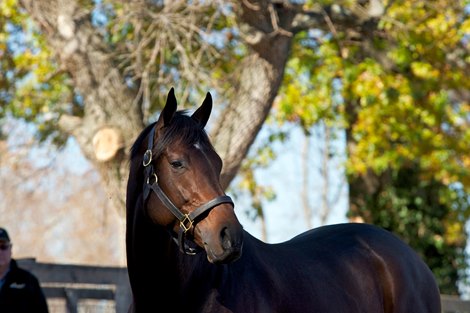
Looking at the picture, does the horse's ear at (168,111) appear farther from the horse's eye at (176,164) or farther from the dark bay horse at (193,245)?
the horse's eye at (176,164)

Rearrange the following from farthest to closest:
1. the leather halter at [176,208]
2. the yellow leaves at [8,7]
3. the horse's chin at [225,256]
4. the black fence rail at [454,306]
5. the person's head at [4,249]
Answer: the yellow leaves at [8,7], the black fence rail at [454,306], the person's head at [4,249], the leather halter at [176,208], the horse's chin at [225,256]

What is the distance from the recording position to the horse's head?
4105 mm

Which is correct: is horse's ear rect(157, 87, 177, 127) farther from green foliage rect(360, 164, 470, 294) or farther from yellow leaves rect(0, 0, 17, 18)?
green foliage rect(360, 164, 470, 294)

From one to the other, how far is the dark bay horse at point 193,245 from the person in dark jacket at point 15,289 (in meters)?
2.79

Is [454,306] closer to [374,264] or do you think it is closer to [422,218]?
[422,218]

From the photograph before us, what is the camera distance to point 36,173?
13133mm

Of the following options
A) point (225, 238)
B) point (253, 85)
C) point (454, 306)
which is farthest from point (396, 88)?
point (225, 238)

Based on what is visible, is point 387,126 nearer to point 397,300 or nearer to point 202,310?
point 397,300

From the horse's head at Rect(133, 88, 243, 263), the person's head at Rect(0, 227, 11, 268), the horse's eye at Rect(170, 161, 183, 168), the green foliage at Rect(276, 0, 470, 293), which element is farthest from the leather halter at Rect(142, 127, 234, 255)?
the green foliage at Rect(276, 0, 470, 293)

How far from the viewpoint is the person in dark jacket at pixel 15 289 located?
7.10 metres

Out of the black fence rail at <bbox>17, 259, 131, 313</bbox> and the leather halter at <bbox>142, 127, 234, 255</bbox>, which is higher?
the leather halter at <bbox>142, 127, 234, 255</bbox>

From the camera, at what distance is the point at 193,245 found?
4.35 m

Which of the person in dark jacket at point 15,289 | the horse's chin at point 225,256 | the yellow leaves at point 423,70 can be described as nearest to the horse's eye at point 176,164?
the horse's chin at point 225,256

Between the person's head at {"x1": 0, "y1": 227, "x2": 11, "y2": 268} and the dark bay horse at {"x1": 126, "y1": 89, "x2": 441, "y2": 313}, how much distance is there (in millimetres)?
2742
